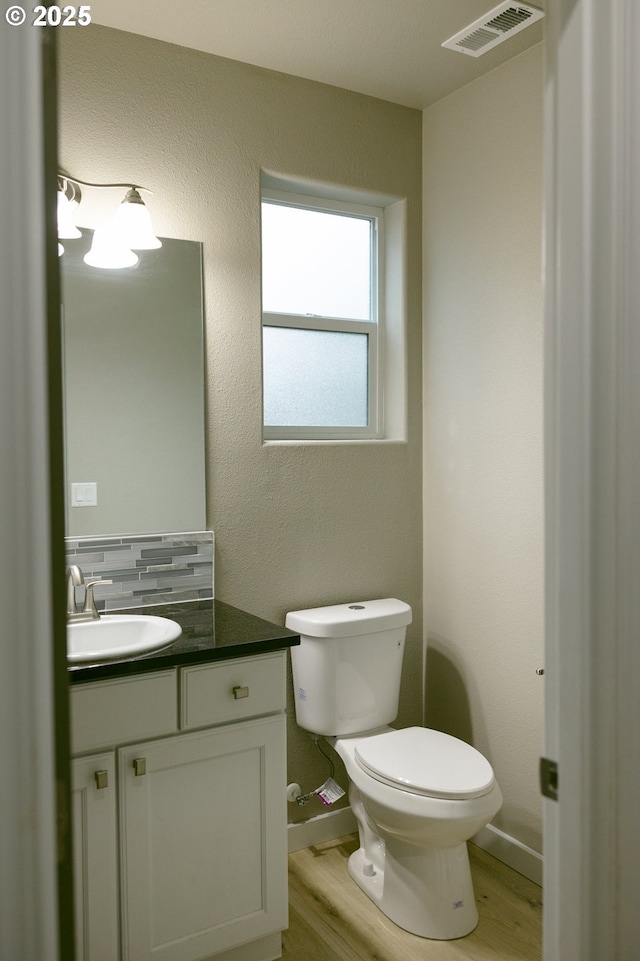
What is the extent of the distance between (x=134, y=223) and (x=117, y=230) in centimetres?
6

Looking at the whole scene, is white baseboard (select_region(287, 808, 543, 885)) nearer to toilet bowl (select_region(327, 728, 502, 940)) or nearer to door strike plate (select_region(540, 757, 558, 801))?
toilet bowl (select_region(327, 728, 502, 940))

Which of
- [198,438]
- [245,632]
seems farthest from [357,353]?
[245,632]

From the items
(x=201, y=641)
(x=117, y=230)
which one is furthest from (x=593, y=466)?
(x=117, y=230)

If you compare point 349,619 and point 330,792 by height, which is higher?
point 349,619

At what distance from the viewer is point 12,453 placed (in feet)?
1.74

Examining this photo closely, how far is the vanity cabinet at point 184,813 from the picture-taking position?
Result: 1.69 metres

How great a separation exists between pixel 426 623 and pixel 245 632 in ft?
3.58

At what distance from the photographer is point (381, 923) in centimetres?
213

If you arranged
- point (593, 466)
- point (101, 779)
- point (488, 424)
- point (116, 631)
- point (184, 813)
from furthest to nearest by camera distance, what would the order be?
point (488, 424), point (116, 631), point (184, 813), point (101, 779), point (593, 466)

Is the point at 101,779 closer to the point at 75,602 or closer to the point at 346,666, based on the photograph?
the point at 75,602

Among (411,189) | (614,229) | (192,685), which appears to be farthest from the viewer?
(411,189)

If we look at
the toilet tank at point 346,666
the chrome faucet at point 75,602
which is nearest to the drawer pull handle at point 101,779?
the chrome faucet at point 75,602

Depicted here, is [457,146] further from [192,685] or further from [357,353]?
[192,685]

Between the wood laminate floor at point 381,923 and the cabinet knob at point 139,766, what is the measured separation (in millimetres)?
726
